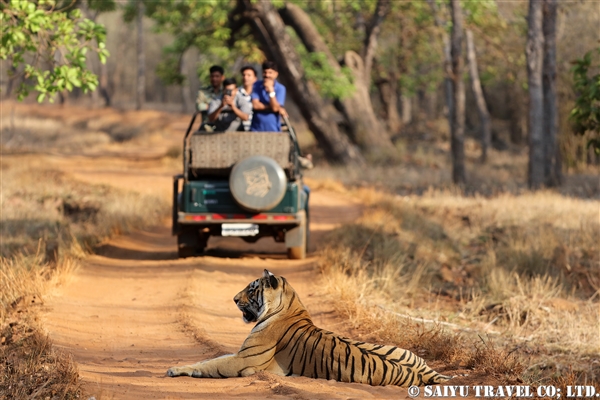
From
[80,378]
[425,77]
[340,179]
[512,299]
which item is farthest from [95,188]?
[425,77]

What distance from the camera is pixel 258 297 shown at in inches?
241

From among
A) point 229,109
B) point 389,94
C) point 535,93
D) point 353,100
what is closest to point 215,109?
point 229,109

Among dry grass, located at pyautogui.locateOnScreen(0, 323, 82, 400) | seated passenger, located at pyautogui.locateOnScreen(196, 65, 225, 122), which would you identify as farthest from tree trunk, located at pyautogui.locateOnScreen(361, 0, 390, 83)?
dry grass, located at pyautogui.locateOnScreen(0, 323, 82, 400)

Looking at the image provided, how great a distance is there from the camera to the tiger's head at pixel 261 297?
239 inches

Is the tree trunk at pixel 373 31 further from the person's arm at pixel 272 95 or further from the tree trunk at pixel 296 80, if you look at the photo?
the person's arm at pixel 272 95

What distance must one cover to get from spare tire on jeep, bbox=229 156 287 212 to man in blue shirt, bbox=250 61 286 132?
1.20 m

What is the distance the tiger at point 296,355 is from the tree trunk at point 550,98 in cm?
1401

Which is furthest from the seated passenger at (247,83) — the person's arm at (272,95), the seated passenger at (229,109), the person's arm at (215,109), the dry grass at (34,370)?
the dry grass at (34,370)

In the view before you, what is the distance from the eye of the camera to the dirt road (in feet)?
18.6

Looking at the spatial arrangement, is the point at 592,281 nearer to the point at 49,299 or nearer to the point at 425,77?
the point at 49,299

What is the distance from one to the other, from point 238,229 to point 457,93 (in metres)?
9.83

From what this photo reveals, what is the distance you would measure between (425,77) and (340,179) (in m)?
13.4

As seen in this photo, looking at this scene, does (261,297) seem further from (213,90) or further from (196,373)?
(213,90)

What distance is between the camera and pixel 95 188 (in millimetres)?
18578
